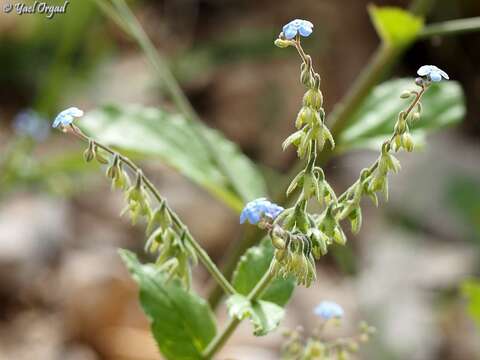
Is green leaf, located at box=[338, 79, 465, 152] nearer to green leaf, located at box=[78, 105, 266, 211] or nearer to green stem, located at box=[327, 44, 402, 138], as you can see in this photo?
green stem, located at box=[327, 44, 402, 138]

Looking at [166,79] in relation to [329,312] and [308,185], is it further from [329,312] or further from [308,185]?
[308,185]

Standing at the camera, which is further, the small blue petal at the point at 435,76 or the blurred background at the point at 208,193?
the blurred background at the point at 208,193

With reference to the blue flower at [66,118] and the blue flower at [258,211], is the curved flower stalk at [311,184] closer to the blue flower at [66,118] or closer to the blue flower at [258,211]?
the blue flower at [258,211]

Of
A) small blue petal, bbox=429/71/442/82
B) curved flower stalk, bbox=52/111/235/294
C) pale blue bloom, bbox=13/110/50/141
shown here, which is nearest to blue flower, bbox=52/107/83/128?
curved flower stalk, bbox=52/111/235/294

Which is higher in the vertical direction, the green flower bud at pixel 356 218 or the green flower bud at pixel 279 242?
the green flower bud at pixel 356 218

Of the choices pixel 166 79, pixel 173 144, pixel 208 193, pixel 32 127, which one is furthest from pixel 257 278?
pixel 208 193

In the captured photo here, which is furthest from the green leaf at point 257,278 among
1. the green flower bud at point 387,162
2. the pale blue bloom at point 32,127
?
the pale blue bloom at point 32,127
